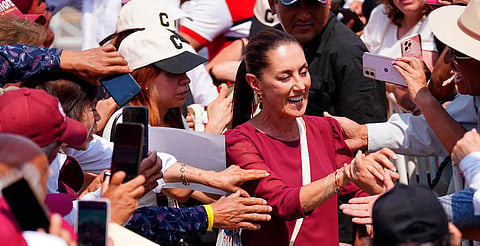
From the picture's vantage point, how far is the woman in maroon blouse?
148 inches

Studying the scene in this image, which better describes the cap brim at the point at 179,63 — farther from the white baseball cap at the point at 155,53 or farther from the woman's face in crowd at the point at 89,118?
the woman's face in crowd at the point at 89,118

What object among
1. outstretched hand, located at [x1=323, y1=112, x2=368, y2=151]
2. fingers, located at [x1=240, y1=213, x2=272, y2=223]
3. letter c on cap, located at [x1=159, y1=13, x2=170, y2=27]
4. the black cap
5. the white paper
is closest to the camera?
the black cap

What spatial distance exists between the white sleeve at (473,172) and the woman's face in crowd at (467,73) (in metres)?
0.68

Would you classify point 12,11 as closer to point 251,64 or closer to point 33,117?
point 251,64

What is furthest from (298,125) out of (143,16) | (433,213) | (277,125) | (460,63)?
(433,213)

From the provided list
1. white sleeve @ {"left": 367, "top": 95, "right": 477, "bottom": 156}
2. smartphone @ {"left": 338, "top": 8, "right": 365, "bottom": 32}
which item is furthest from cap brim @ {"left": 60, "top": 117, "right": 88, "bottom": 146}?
smartphone @ {"left": 338, "top": 8, "right": 365, "bottom": 32}

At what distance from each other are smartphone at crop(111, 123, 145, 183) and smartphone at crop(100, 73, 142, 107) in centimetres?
54

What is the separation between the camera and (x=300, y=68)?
13.2ft

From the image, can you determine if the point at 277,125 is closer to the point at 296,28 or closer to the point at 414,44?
the point at 414,44

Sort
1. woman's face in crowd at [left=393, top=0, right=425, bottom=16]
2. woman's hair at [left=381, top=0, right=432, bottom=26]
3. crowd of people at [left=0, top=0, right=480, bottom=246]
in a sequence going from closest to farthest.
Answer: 1. crowd of people at [left=0, top=0, right=480, bottom=246]
2. woman's face in crowd at [left=393, top=0, right=425, bottom=16]
3. woman's hair at [left=381, top=0, right=432, bottom=26]

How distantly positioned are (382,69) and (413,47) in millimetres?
212

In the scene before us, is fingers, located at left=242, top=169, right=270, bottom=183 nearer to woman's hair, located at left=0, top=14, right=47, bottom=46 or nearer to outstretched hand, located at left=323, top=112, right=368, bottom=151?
outstretched hand, located at left=323, top=112, right=368, bottom=151

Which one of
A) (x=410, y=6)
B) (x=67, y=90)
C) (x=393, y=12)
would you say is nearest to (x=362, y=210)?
(x=67, y=90)

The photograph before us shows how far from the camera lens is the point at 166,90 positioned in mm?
4625
